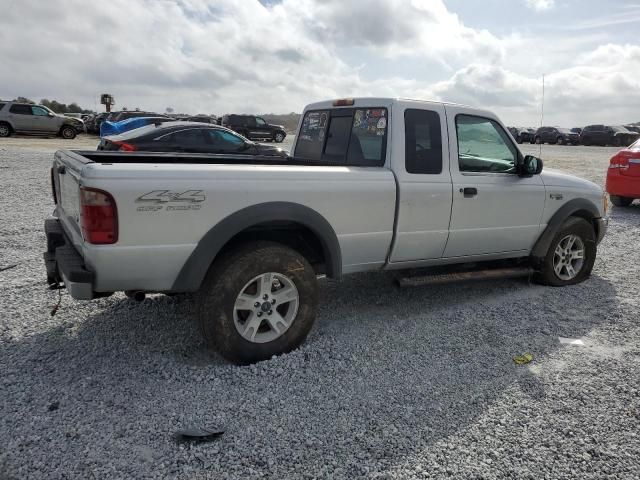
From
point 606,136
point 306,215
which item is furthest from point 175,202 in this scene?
Result: point 606,136

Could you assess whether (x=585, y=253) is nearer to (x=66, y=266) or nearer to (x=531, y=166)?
(x=531, y=166)

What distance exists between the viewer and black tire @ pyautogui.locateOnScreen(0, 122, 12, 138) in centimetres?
2587

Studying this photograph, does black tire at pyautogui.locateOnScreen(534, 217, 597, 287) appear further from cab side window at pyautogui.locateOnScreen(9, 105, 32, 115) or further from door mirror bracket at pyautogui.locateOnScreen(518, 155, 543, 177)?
cab side window at pyautogui.locateOnScreen(9, 105, 32, 115)

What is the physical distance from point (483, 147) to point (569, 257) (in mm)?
1783

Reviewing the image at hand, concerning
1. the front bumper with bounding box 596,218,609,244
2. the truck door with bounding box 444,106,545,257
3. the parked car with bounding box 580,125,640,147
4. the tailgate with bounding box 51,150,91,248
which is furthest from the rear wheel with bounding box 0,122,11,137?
the parked car with bounding box 580,125,640,147

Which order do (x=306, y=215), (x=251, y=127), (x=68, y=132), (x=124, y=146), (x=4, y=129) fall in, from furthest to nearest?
(x=251, y=127), (x=68, y=132), (x=4, y=129), (x=124, y=146), (x=306, y=215)

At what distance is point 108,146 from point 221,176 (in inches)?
353

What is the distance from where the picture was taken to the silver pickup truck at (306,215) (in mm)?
3152

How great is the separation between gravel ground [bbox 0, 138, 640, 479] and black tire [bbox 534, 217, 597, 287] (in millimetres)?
373

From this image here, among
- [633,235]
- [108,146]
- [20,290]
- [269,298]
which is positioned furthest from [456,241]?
[108,146]

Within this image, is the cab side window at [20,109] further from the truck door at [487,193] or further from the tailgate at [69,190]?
the truck door at [487,193]

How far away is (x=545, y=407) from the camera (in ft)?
10.4

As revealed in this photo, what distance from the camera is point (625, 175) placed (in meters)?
10.4

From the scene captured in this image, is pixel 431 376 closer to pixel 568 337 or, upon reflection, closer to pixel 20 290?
pixel 568 337
